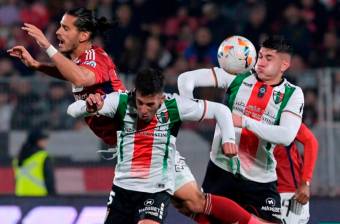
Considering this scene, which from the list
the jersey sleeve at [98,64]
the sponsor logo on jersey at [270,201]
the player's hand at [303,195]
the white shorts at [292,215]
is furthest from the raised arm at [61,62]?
the white shorts at [292,215]

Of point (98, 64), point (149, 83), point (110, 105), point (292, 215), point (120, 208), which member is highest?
point (98, 64)

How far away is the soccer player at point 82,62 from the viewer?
791cm

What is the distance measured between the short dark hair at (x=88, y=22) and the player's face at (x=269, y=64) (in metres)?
1.22

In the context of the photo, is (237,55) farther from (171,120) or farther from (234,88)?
(171,120)

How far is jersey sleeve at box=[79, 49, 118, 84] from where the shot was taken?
319 inches

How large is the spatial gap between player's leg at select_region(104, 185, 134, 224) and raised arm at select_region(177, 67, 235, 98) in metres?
0.98

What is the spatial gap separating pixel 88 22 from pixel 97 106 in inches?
41.0

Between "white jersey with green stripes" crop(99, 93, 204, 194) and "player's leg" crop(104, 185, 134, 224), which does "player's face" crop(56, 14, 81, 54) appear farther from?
"player's leg" crop(104, 185, 134, 224)

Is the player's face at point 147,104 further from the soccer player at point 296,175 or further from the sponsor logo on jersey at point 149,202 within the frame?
the soccer player at point 296,175

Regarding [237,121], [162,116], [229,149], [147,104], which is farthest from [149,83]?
[237,121]

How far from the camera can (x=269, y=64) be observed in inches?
336

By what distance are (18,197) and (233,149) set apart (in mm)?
2999

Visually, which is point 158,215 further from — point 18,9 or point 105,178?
point 18,9

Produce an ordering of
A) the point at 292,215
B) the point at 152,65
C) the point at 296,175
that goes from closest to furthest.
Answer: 1. the point at 292,215
2. the point at 296,175
3. the point at 152,65
